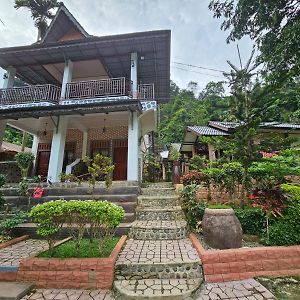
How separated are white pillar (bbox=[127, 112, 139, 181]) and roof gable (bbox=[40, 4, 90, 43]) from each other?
577 cm

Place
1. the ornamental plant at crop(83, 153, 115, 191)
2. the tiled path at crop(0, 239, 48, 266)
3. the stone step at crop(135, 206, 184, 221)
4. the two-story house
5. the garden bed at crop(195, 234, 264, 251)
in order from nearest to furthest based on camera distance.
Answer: the tiled path at crop(0, 239, 48, 266)
the garden bed at crop(195, 234, 264, 251)
the stone step at crop(135, 206, 184, 221)
the ornamental plant at crop(83, 153, 115, 191)
the two-story house

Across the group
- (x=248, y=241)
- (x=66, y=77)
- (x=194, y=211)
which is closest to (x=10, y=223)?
(x=194, y=211)

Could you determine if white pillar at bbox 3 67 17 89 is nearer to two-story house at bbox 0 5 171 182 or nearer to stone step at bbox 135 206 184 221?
two-story house at bbox 0 5 171 182

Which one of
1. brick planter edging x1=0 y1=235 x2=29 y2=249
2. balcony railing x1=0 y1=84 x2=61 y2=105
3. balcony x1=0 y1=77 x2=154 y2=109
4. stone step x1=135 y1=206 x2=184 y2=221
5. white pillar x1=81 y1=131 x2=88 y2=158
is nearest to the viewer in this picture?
brick planter edging x1=0 y1=235 x2=29 y2=249

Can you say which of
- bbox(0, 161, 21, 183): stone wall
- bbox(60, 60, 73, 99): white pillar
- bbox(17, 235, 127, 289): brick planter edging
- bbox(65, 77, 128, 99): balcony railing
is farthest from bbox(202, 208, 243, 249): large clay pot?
bbox(0, 161, 21, 183): stone wall

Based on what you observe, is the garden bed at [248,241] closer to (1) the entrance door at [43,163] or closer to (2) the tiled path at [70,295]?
(2) the tiled path at [70,295]

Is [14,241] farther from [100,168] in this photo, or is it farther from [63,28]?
[63,28]

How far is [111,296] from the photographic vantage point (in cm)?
299

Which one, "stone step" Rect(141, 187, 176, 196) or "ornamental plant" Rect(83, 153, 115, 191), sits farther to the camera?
"stone step" Rect(141, 187, 176, 196)

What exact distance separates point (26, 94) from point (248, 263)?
11348 millimetres

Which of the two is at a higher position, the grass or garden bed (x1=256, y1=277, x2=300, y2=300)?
the grass

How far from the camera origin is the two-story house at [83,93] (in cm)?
879

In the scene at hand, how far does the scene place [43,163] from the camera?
39.3 feet

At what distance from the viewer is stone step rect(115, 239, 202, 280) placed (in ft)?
11.1
